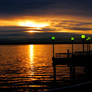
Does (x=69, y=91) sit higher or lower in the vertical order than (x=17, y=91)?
higher

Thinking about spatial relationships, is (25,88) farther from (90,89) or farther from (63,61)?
(63,61)

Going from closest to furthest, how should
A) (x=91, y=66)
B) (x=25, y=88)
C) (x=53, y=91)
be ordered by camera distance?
(x=53, y=91) < (x=25, y=88) < (x=91, y=66)

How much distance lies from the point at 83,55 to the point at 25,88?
68.1 ft

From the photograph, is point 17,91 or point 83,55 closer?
point 17,91

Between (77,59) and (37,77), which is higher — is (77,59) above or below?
above

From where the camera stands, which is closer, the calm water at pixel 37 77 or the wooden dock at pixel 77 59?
the calm water at pixel 37 77

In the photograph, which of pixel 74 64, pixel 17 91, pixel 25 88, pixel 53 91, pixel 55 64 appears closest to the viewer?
pixel 53 91

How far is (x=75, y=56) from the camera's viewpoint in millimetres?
38562

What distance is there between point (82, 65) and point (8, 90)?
20999 millimetres

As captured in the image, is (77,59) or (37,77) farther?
(77,59)

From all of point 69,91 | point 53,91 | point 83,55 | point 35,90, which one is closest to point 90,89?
point 69,91

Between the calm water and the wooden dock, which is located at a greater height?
the wooden dock

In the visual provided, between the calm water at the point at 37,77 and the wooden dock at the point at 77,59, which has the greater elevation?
the wooden dock at the point at 77,59

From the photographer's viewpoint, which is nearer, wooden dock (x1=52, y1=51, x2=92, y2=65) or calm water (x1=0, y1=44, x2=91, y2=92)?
calm water (x1=0, y1=44, x2=91, y2=92)
